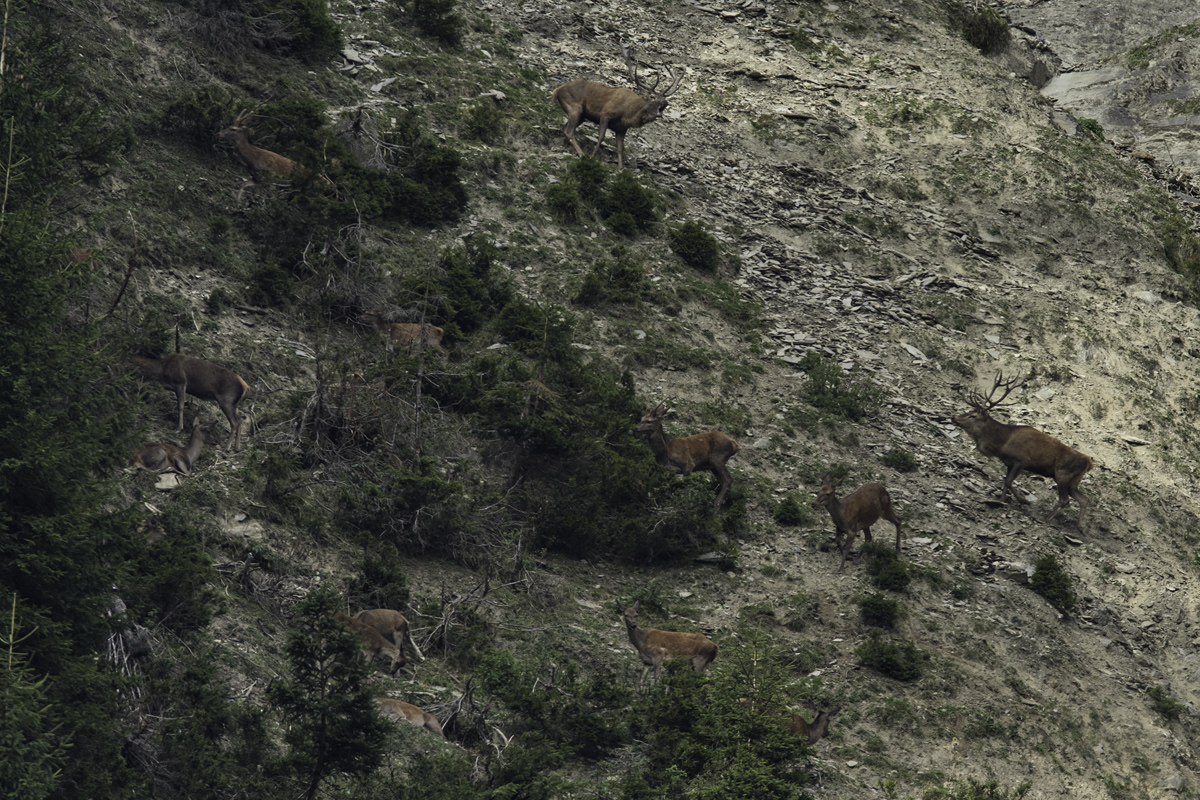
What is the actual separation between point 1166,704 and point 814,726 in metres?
6.65

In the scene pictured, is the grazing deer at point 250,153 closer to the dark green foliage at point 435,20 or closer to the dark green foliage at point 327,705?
the dark green foliage at point 435,20

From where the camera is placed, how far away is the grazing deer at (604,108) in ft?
86.1

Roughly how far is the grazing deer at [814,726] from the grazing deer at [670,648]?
1.42 meters

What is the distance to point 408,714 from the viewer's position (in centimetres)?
1369

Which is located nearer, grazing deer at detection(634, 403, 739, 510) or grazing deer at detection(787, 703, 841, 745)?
grazing deer at detection(787, 703, 841, 745)

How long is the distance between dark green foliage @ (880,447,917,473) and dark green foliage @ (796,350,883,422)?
103 centimetres

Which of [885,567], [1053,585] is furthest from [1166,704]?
[885,567]

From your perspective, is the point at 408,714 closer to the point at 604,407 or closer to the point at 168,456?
the point at 168,456

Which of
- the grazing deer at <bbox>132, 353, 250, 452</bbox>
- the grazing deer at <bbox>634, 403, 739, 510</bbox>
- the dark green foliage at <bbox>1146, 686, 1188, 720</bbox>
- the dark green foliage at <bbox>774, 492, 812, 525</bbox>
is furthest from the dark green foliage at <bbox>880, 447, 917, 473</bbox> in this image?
the grazing deer at <bbox>132, 353, 250, 452</bbox>

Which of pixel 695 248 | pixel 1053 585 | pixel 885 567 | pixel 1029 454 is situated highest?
pixel 695 248

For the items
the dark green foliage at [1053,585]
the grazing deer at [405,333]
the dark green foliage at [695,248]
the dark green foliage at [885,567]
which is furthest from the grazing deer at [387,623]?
the dark green foliage at [695,248]

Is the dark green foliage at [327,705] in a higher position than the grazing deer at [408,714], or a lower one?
higher

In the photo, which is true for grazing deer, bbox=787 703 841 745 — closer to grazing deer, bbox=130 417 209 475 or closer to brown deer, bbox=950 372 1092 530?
grazing deer, bbox=130 417 209 475

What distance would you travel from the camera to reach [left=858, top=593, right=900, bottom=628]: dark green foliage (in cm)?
1831
